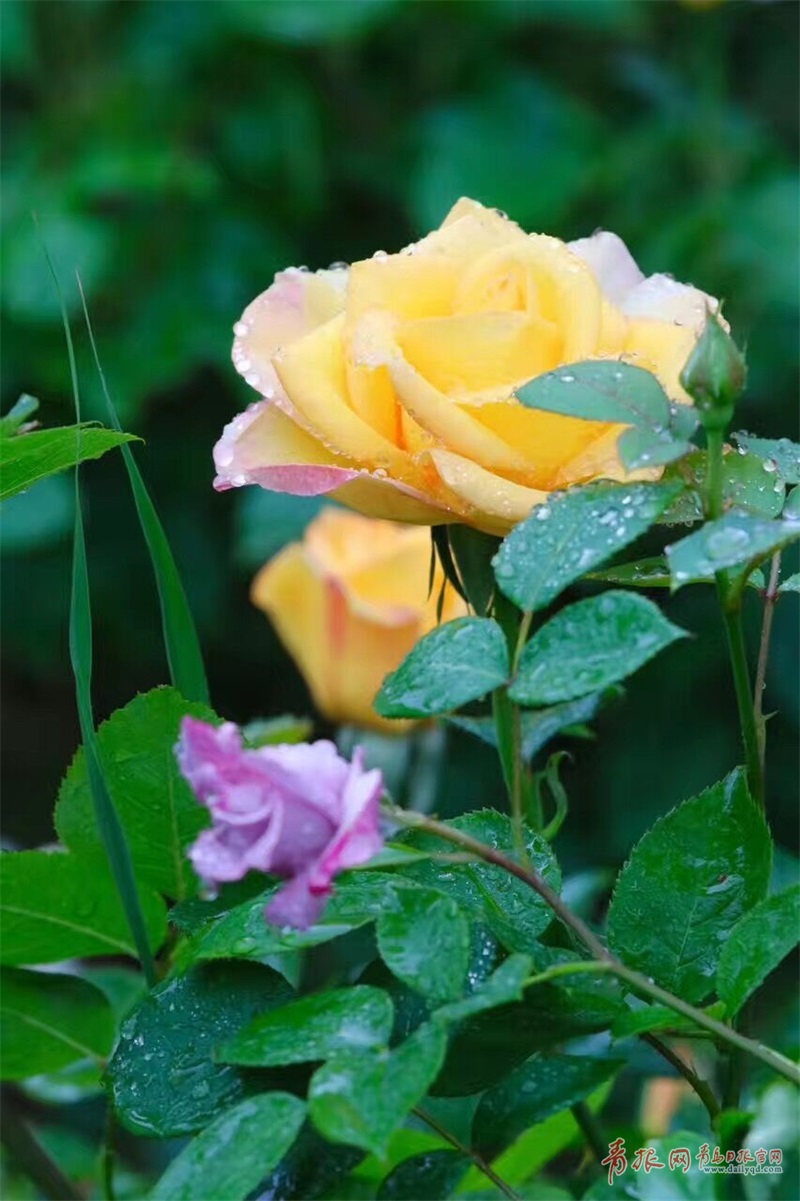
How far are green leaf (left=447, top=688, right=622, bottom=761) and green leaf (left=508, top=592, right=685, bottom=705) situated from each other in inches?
6.3

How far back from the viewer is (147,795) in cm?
39

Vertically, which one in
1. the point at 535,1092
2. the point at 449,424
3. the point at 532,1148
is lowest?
the point at 532,1148

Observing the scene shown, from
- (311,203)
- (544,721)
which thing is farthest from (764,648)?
(311,203)

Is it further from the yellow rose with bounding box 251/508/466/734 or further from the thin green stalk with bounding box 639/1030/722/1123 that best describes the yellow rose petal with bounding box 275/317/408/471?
the yellow rose with bounding box 251/508/466/734

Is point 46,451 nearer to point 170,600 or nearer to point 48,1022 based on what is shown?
point 170,600

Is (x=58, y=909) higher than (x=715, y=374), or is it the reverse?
(x=715, y=374)

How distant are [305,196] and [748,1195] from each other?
142 cm

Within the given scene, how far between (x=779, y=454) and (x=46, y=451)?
15 cm

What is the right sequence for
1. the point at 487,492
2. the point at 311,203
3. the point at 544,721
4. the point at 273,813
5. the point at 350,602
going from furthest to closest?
the point at 311,203
the point at 350,602
the point at 544,721
the point at 487,492
the point at 273,813

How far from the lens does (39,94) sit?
1650mm

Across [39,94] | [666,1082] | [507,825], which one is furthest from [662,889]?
[39,94]

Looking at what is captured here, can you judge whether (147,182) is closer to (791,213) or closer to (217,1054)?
(791,213)

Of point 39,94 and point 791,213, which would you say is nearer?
point 791,213

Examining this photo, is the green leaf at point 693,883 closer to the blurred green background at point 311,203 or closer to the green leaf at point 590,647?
the green leaf at point 590,647
